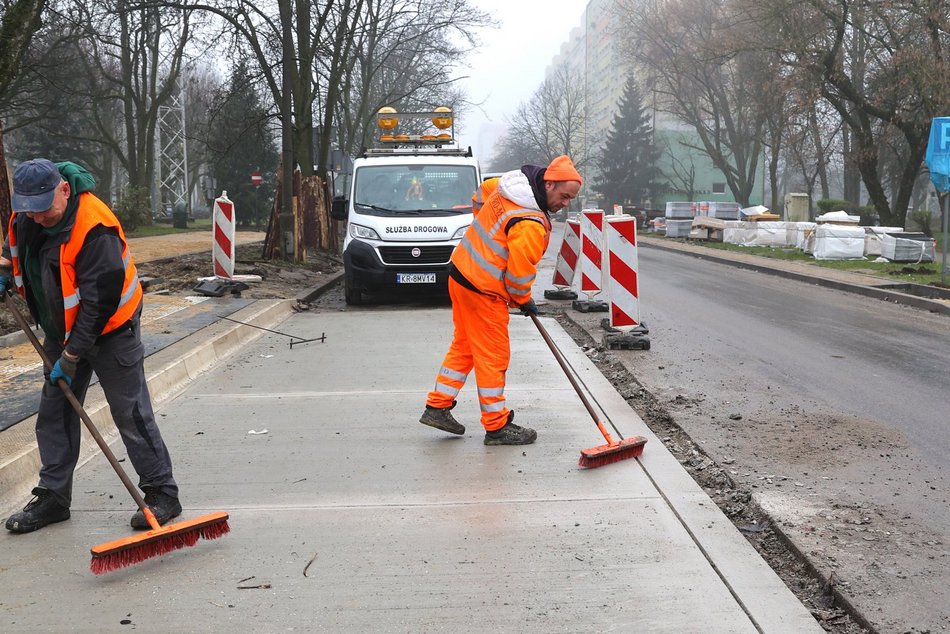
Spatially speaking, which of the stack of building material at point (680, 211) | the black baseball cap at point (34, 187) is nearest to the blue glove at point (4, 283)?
the black baseball cap at point (34, 187)

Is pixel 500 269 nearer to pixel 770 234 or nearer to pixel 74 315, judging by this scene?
pixel 74 315

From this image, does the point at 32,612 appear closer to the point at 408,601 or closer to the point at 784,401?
the point at 408,601

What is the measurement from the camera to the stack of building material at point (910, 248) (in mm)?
20234

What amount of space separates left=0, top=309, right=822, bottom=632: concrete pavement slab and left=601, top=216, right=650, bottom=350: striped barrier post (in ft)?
9.07

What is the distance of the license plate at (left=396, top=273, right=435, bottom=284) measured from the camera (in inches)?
518

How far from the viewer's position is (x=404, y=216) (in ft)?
44.9

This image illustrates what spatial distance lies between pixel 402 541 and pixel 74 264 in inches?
74.6

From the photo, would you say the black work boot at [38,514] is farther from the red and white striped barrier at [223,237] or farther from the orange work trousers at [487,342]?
the red and white striped barrier at [223,237]

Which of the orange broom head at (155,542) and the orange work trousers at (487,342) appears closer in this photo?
the orange broom head at (155,542)

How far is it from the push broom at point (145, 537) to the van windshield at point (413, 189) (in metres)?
9.76

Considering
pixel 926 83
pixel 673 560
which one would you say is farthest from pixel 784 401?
pixel 926 83

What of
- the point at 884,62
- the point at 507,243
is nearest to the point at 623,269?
the point at 507,243

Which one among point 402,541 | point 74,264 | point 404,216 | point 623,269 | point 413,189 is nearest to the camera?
point 74,264

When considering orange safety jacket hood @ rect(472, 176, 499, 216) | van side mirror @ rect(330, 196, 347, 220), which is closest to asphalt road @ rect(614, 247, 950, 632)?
orange safety jacket hood @ rect(472, 176, 499, 216)
